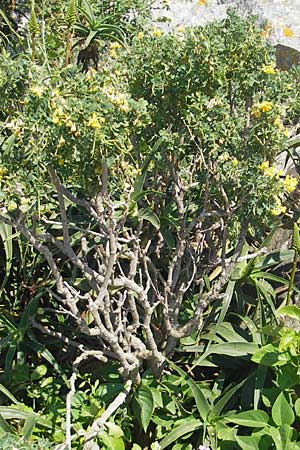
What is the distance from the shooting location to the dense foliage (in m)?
2.01

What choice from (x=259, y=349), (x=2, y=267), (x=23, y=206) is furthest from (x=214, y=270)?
(x=23, y=206)

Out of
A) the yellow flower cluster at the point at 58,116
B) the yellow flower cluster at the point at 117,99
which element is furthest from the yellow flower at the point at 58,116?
the yellow flower cluster at the point at 117,99

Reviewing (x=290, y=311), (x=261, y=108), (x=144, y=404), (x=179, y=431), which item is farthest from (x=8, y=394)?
(x=261, y=108)

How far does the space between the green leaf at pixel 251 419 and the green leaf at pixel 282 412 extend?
46mm

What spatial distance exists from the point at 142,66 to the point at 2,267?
1.21 metres

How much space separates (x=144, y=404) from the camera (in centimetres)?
247

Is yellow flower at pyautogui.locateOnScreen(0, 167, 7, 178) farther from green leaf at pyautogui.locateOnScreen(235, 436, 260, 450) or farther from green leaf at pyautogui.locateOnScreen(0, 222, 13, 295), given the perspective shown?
green leaf at pyautogui.locateOnScreen(235, 436, 260, 450)

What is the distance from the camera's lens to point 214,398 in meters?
2.61

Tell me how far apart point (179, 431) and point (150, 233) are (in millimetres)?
745

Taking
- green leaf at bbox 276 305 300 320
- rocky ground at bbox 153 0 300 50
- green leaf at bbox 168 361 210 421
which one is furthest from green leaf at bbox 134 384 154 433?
rocky ground at bbox 153 0 300 50

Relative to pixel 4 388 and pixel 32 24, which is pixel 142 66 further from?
pixel 4 388

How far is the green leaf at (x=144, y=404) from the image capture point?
2439 mm

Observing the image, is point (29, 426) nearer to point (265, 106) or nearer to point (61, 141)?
point (61, 141)

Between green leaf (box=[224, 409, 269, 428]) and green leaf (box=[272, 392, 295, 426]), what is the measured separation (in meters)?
0.05
